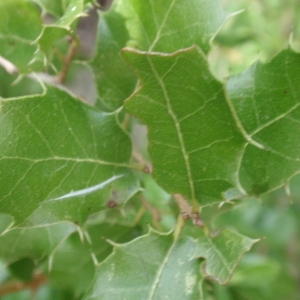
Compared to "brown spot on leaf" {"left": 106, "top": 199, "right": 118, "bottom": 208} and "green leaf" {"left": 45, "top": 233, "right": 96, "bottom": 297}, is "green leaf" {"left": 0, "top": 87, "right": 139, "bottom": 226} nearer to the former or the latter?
Answer: "brown spot on leaf" {"left": 106, "top": 199, "right": 118, "bottom": 208}

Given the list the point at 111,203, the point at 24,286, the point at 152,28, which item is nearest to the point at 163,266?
the point at 111,203

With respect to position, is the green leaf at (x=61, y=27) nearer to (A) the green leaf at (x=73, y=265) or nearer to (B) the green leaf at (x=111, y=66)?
(B) the green leaf at (x=111, y=66)

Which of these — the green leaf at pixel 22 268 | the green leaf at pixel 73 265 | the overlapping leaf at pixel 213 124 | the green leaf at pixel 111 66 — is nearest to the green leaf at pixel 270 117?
the overlapping leaf at pixel 213 124

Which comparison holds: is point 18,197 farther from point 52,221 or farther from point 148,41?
point 148,41

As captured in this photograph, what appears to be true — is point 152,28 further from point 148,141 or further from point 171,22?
point 148,141

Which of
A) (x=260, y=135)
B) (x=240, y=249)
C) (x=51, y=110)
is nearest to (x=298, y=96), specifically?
(x=260, y=135)

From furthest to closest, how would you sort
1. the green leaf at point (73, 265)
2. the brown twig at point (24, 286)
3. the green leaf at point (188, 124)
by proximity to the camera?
the brown twig at point (24, 286) < the green leaf at point (73, 265) < the green leaf at point (188, 124)
